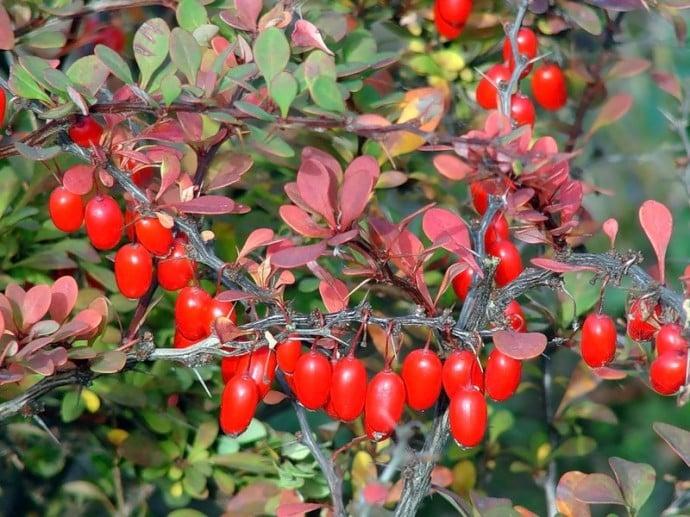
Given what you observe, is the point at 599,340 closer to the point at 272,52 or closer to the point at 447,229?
the point at 447,229

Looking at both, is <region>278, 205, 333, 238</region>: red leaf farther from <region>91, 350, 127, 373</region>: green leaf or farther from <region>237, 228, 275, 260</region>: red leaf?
<region>91, 350, 127, 373</region>: green leaf

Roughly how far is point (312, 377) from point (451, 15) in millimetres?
759

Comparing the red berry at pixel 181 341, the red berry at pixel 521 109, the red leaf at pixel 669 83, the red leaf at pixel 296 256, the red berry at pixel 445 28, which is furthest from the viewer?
the red leaf at pixel 669 83

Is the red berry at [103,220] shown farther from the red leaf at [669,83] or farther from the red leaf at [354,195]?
the red leaf at [669,83]

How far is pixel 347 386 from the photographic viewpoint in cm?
104

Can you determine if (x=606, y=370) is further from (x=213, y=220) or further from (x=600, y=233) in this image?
(x=213, y=220)

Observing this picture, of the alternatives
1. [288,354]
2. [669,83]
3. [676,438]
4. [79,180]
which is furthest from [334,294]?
[669,83]

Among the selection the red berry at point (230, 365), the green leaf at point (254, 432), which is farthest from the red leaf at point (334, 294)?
the green leaf at point (254, 432)

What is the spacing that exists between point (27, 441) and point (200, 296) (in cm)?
79

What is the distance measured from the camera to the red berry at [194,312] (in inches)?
43.9

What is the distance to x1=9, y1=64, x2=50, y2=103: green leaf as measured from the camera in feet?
3.60

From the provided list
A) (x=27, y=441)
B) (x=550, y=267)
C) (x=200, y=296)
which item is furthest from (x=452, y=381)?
(x=27, y=441)

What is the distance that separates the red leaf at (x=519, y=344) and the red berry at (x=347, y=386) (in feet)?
0.47

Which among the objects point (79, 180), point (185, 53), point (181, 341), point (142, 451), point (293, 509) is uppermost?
point (185, 53)
